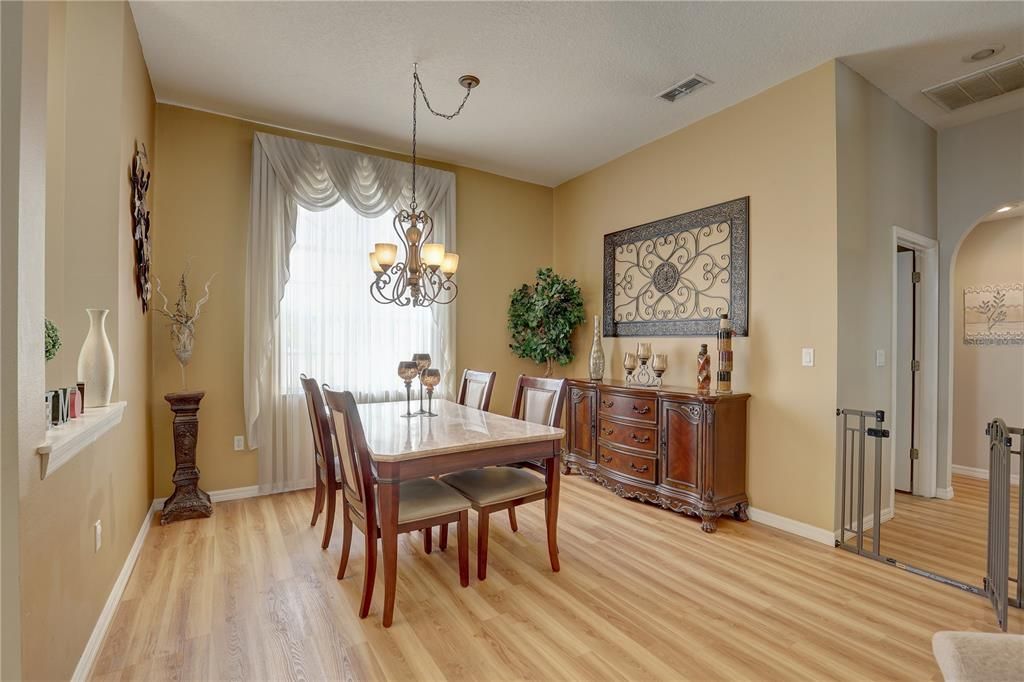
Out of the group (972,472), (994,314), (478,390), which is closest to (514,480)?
(478,390)

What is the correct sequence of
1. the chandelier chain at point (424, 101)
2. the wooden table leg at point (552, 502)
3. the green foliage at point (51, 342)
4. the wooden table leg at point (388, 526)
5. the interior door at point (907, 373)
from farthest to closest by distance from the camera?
the interior door at point (907, 373)
the chandelier chain at point (424, 101)
the wooden table leg at point (552, 502)
the wooden table leg at point (388, 526)
the green foliage at point (51, 342)

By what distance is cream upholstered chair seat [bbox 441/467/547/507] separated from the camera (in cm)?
252

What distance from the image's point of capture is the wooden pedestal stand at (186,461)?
3322 millimetres

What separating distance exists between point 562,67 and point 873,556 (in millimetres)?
3514

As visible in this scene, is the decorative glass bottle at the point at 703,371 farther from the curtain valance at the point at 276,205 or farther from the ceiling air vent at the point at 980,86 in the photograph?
the curtain valance at the point at 276,205

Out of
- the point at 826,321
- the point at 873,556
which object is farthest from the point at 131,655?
the point at 826,321

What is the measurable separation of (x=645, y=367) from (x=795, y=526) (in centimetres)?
164

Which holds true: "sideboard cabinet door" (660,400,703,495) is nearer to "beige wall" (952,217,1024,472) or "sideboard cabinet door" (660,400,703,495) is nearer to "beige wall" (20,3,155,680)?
"beige wall" (952,217,1024,472)

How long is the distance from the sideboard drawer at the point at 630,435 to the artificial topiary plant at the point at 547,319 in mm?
1072

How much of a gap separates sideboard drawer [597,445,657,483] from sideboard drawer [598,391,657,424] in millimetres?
300

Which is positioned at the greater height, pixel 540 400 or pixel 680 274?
pixel 680 274

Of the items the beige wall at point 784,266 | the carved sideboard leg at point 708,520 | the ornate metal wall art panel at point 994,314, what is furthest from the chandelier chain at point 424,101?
the ornate metal wall art panel at point 994,314

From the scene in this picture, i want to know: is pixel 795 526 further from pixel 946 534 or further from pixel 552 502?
pixel 552 502

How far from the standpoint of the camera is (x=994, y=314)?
448 cm
